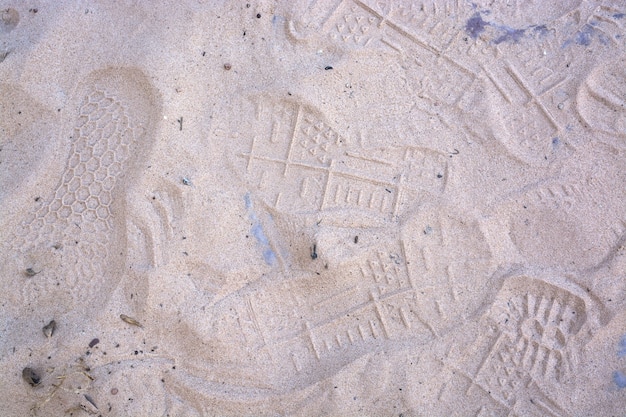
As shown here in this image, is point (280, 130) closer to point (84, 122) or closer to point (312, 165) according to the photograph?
point (312, 165)

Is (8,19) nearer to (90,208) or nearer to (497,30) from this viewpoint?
(90,208)

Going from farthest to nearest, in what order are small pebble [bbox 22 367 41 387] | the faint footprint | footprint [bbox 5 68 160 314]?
the faint footprint, footprint [bbox 5 68 160 314], small pebble [bbox 22 367 41 387]

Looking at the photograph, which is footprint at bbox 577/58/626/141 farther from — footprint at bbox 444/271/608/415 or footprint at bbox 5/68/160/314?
footprint at bbox 5/68/160/314

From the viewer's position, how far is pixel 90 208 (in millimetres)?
2523

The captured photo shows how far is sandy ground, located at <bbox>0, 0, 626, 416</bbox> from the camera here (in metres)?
2.39

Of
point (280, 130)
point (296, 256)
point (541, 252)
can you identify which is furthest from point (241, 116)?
point (541, 252)

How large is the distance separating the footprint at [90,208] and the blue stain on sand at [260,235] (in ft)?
1.64

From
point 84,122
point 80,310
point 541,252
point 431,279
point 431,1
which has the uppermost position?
point 431,1

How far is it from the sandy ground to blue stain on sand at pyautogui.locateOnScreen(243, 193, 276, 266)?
0.04 ft

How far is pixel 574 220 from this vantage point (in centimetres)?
246

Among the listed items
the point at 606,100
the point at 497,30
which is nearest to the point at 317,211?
the point at 497,30

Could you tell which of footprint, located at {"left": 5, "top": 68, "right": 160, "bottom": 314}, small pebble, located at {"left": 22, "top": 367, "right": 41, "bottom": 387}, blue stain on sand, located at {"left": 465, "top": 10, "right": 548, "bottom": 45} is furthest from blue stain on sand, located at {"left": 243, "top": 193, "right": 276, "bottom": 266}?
blue stain on sand, located at {"left": 465, "top": 10, "right": 548, "bottom": 45}

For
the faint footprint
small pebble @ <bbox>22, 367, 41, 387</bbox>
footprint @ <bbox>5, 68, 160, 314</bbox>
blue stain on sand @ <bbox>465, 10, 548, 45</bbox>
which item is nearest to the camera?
small pebble @ <bbox>22, 367, 41, 387</bbox>

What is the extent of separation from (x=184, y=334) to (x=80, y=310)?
445 millimetres
